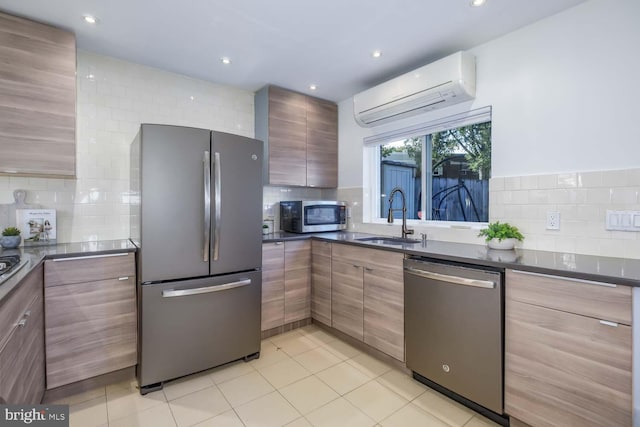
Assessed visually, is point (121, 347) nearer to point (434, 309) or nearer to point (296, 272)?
point (296, 272)

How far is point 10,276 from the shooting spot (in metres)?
1.36

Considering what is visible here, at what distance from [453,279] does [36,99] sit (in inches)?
113

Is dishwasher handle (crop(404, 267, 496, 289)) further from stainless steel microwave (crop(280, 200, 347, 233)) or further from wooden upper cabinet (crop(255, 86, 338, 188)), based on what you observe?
wooden upper cabinet (crop(255, 86, 338, 188))

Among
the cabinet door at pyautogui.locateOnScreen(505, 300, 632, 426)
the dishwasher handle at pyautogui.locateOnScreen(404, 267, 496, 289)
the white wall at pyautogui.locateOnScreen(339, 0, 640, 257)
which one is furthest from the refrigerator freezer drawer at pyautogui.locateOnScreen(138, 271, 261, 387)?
the white wall at pyautogui.locateOnScreen(339, 0, 640, 257)

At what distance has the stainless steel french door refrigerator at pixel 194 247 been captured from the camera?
1988 millimetres

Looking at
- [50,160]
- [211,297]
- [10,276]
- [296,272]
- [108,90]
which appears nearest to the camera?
[10,276]

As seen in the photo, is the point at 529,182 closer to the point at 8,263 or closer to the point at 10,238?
the point at 8,263

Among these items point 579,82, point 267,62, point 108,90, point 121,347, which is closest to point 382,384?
point 121,347

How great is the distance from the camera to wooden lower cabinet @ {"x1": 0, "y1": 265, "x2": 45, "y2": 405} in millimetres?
1170

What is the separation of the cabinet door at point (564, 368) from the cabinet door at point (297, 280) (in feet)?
5.80

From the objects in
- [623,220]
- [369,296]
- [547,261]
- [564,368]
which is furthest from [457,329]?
[623,220]

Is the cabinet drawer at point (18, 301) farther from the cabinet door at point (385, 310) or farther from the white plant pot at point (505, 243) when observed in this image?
the white plant pot at point (505, 243)

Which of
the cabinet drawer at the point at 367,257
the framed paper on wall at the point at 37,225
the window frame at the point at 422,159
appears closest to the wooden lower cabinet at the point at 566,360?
the cabinet drawer at the point at 367,257

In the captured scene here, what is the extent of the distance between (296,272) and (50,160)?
202 centimetres
